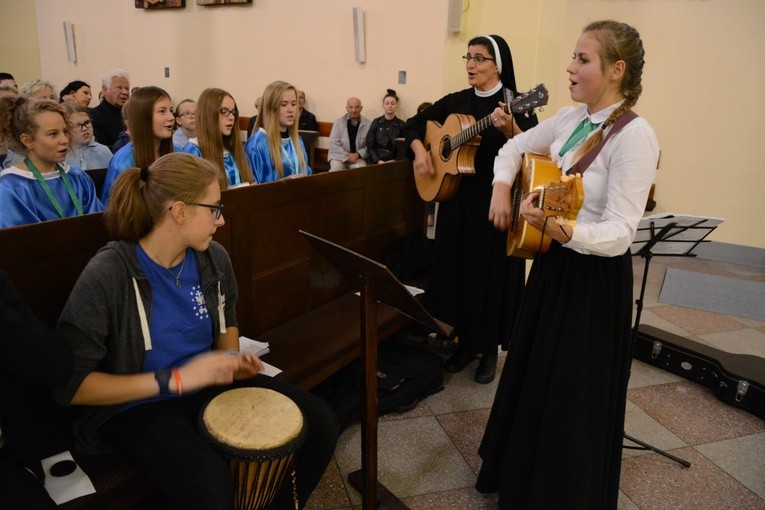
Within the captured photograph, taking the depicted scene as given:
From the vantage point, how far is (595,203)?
1.79 meters

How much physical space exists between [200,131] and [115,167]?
0.53 metres

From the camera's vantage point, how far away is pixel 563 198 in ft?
5.48

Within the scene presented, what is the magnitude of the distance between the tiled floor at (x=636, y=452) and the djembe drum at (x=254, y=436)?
62 cm

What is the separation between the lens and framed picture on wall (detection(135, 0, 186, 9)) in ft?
28.5

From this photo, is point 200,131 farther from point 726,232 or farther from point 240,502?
point 726,232

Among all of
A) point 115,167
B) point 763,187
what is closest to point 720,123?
point 763,187

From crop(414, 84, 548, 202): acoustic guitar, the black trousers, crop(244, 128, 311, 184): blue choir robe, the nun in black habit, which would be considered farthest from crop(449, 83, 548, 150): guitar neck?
the black trousers

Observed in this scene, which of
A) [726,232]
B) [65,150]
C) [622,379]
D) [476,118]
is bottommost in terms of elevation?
[726,232]

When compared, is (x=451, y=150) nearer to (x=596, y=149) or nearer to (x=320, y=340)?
(x=320, y=340)

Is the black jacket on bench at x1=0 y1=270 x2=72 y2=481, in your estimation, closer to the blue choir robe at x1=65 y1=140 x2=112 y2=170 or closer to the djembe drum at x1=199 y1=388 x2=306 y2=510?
the djembe drum at x1=199 y1=388 x2=306 y2=510

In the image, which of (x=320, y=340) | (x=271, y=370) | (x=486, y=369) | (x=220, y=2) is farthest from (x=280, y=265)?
(x=220, y=2)

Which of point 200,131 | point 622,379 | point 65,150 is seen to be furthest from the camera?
point 200,131

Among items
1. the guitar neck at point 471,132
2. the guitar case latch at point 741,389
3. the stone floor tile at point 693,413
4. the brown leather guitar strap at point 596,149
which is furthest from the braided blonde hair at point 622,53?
the guitar case latch at point 741,389

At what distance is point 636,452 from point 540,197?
177 centimetres
